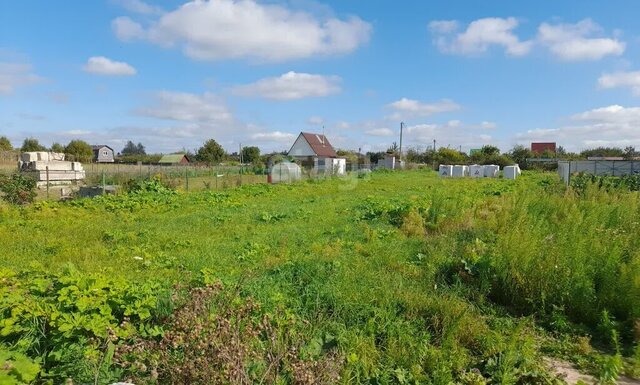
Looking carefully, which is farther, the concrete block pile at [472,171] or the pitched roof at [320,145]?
the pitched roof at [320,145]

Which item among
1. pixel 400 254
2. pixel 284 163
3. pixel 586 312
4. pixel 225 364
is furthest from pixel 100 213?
pixel 284 163

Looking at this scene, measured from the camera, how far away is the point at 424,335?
11.2 ft

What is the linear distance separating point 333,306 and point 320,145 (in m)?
48.1

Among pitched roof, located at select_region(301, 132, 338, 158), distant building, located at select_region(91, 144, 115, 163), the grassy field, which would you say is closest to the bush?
the grassy field

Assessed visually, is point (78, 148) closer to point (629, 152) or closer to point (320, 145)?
point (320, 145)

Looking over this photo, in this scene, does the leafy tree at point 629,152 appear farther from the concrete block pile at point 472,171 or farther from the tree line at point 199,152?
the tree line at point 199,152

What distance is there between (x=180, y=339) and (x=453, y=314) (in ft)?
7.91

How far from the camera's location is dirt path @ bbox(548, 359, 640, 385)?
2947 mm

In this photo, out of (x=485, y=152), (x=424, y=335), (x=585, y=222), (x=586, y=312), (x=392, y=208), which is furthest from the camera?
(x=485, y=152)

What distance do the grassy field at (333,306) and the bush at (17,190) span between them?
690 centimetres

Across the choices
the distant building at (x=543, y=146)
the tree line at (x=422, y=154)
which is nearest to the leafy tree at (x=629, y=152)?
the tree line at (x=422, y=154)

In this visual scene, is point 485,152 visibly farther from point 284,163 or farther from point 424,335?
point 424,335

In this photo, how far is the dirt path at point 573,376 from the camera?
2947 millimetres

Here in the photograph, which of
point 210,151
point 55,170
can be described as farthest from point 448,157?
point 55,170
